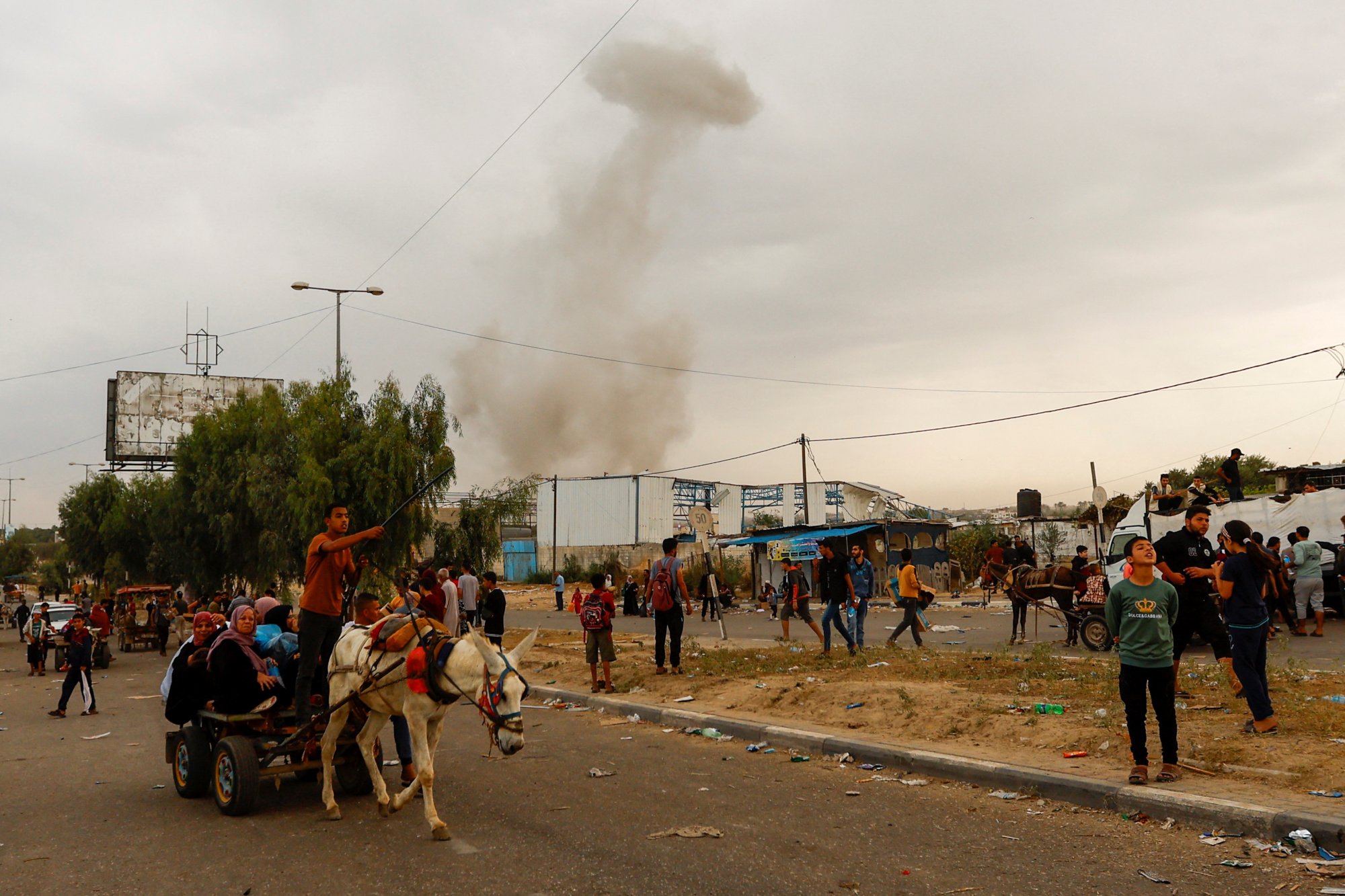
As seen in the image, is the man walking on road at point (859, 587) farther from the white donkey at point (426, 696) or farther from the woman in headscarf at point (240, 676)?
the woman in headscarf at point (240, 676)

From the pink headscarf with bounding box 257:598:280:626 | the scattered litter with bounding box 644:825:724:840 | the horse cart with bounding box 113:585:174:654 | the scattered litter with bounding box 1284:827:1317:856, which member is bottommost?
the horse cart with bounding box 113:585:174:654

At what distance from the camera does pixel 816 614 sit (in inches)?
1224

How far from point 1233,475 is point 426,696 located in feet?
72.3

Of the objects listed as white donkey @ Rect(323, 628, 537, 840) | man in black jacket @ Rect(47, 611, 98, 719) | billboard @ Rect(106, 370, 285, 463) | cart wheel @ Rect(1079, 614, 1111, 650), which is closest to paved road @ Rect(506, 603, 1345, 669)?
cart wheel @ Rect(1079, 614, 1111, 650)

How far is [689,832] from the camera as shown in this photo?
677cm

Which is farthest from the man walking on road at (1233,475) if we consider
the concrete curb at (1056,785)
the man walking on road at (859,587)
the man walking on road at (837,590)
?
the concrete curb at (1056,785)

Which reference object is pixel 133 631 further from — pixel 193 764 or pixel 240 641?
pixel 240 641

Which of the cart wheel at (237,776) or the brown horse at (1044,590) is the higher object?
the brown horse at (1044,590)

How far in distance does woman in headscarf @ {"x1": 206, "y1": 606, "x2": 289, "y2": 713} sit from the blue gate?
6475 cm

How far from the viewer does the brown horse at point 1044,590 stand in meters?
18.3

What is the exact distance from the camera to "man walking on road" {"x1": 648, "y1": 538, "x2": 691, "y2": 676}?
14.6 metres

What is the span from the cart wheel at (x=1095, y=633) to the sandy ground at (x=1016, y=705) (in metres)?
2.34

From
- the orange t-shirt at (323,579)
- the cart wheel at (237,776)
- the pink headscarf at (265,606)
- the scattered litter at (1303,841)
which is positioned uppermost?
the orange t-shirt at (323,579)

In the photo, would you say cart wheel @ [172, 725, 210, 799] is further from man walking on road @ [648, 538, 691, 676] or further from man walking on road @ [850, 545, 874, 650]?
man walking on road @ [850, 545, 874, 650]
